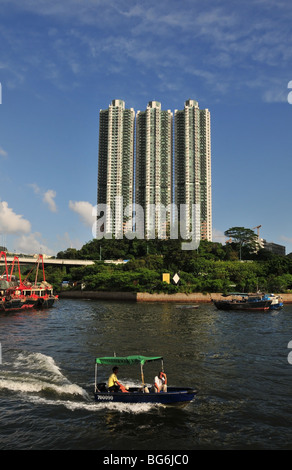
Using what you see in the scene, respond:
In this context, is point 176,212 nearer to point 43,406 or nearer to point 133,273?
point 133,273

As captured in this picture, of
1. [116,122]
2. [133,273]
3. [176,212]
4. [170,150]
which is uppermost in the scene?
[116,122]

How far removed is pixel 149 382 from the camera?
19.8 metres

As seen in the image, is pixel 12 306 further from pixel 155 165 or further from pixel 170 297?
pixel 155 165

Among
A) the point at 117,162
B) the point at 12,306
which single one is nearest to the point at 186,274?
the point at 12,306

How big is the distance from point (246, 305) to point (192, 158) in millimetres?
131657

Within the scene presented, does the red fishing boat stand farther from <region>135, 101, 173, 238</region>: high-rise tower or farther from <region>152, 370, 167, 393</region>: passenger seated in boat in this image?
<region>135, 101, 173, 238</region>: high-rise tower

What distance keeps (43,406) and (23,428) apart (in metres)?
2.60

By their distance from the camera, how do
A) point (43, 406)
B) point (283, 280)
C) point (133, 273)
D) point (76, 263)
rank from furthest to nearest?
point (76, 263) < point (133, 273) < point (283, 280) < point (43, 406)

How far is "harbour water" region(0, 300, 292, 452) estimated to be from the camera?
13086 millimetres

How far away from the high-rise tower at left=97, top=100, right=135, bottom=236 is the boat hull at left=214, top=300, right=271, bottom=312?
413 ft

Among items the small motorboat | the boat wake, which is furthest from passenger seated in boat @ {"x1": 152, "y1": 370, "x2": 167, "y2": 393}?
the boat wake

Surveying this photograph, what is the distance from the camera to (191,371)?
21.7 meters

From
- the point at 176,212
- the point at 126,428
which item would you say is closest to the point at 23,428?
the point at 126,428

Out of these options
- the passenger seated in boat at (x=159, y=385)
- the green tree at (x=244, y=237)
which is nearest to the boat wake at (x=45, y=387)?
the passenger seated in boat at (x=159, y=385)
